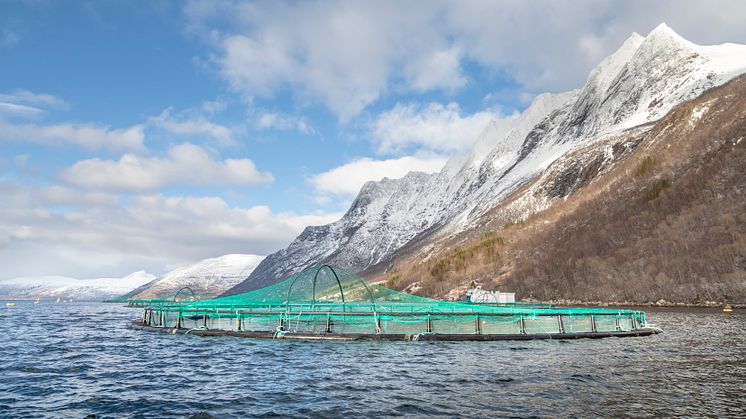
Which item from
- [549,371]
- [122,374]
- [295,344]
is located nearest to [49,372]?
[122,374]

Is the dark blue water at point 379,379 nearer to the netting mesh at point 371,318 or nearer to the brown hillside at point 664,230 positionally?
the netting mesh at point 371,318

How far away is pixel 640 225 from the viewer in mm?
163750

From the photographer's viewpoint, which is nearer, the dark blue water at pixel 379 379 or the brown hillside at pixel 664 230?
the dark blue water at pixel 379 379

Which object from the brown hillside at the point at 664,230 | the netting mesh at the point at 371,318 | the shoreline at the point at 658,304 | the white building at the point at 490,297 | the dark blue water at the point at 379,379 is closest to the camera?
the dark blue water at the point at 379,379

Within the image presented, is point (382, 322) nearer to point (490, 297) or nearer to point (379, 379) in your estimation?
point (379, 379)

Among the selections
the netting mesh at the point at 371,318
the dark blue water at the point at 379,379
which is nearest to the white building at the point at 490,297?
the netting mesh at the point at 371,318

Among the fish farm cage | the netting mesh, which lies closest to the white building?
the netting mesh

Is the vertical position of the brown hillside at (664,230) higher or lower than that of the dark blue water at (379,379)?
higher

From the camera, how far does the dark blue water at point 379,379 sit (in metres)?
23.6

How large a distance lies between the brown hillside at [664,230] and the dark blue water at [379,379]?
95970 mm

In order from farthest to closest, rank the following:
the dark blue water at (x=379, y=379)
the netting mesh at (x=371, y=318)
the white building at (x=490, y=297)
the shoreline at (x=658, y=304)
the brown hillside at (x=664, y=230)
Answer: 1. the brown hillside at (x=664, y=230)
2. the white building at (x=490, y=297)
3. the shoreline at (x=658, y=304)
4. the netting mesh at (x=371, y=318)
5. the dark blue water at (x=379, y=379)

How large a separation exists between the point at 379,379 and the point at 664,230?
15407 centimetres

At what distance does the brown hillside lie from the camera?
13200 centimetres

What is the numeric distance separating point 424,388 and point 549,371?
34.0 ft
